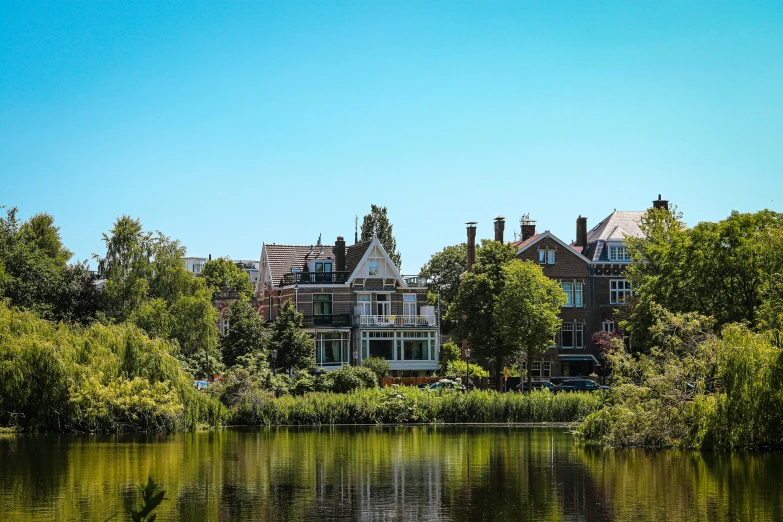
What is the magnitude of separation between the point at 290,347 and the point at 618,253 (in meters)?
28.6

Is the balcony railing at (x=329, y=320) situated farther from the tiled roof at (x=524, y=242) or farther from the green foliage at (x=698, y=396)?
the green foliage at (x=698, y=396)

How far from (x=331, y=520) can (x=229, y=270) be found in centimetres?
9138

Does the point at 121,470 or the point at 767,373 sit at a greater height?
the point at 767,373

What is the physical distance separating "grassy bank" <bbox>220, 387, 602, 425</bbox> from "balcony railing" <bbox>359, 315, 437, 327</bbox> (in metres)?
18.1

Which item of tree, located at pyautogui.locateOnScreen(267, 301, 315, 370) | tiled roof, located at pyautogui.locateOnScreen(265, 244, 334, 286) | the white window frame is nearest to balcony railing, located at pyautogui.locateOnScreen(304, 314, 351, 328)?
tiled roof, located at pyautogui.locateOnScreen(265, 244, 334, 286)

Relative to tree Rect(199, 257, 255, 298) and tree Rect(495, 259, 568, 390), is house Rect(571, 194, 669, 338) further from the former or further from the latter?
tree Rect(199, 257, 255, 298)

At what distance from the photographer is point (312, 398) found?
52406 millimetres

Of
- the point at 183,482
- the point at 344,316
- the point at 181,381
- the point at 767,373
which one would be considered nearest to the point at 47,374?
the point at 181,381

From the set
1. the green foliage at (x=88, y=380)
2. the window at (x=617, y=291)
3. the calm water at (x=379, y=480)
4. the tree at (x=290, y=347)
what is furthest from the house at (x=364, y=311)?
the calm water at (x=379, y=480)

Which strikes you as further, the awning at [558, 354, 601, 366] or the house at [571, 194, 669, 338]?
the house at [571, 194, 669, 338]

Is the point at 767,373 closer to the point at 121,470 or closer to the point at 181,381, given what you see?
the point at 121,470

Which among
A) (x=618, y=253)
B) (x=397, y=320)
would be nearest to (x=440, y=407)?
(x=397, y=320)

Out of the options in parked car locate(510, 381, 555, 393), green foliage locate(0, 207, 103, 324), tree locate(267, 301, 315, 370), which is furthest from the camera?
tree locate(267, 301, 315, 370)

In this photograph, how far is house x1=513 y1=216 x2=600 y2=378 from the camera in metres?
76.0
